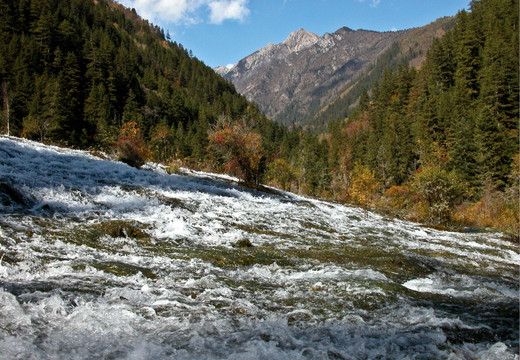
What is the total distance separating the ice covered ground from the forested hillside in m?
28.0

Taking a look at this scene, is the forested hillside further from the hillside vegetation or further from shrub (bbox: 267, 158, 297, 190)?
shrub (bbox: 267, 158, 297, 190)

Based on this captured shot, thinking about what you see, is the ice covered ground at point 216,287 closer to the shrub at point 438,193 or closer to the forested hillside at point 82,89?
the shrub at point 438,193

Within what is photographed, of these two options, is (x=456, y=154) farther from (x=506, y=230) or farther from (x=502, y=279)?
(x=502, y=279)

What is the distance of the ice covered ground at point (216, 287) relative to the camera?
3736 mm

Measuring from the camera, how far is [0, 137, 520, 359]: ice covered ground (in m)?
3.74

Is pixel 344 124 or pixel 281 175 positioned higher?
pixel 344 124

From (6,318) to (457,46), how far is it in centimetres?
6946

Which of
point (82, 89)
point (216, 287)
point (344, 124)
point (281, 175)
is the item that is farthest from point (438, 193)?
point (344, 124)

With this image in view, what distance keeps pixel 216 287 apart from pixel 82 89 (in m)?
73.7

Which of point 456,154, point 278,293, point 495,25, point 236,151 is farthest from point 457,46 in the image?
point 278,293

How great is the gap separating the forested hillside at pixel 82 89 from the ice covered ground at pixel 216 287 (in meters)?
28.0

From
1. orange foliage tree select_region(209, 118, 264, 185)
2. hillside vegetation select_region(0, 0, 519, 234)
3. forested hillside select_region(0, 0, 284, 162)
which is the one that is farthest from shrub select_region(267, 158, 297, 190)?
orange foliage tree select_region(209, 118, 264, 185)

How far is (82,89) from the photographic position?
6706 cm

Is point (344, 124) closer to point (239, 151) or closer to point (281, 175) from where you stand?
point (281, 175)
